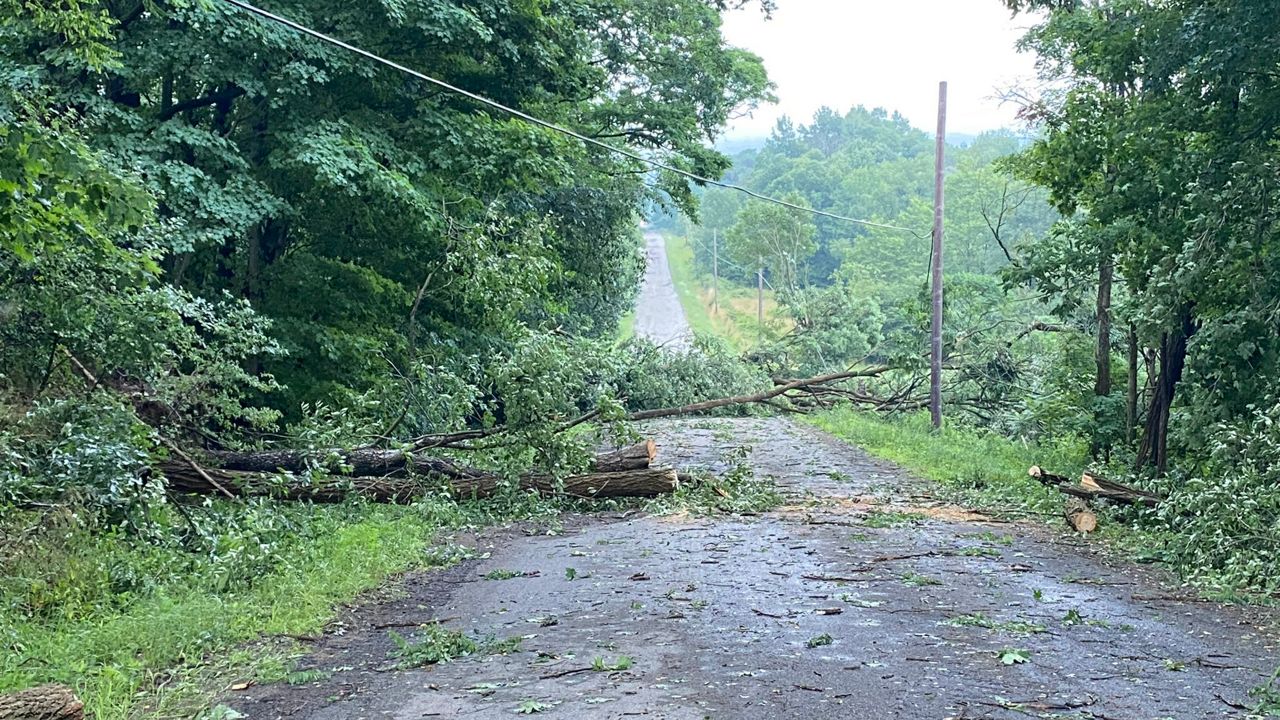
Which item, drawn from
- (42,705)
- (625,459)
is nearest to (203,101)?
(625,459)

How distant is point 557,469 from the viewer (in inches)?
443

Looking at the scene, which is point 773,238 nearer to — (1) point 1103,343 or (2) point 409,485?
(1) point 1103,343

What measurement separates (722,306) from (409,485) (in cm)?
6086

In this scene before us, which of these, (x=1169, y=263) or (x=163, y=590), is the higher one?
(x=1169, y=263)

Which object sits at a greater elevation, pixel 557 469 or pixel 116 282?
pixel 116 282

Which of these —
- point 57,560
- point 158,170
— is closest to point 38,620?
point 57,560

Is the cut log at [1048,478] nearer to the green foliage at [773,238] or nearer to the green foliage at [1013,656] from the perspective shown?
the green foliage at [1013,656]

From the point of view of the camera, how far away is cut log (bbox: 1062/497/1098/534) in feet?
32.1

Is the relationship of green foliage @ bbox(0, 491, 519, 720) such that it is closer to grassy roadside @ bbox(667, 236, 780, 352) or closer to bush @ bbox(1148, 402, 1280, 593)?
bush @ bbox(1148, 402, 1280, 593)

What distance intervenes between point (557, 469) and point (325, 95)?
618 cm

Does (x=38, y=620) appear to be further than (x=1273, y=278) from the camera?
No

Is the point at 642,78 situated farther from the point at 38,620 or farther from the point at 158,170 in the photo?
the point at 38,620

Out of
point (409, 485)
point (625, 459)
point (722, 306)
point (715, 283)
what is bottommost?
point (409, 485)

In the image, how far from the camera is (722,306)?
233ft
